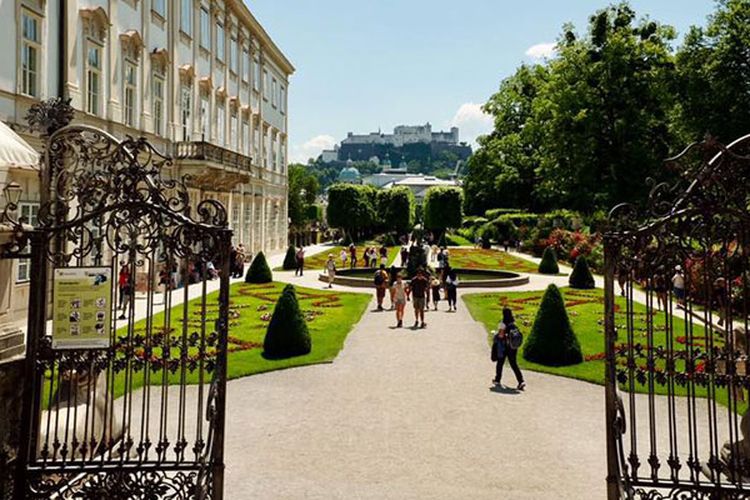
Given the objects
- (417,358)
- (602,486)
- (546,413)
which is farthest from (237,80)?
(602,486)

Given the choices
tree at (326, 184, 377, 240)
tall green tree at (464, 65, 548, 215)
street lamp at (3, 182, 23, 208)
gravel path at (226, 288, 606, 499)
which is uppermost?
tall green tree at (464, 65, 548, 215)

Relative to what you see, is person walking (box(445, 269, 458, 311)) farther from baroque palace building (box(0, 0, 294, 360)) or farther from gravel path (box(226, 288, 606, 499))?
baroque palace building (box(0, 0, 294, 360))

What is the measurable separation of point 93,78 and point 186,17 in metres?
8.97

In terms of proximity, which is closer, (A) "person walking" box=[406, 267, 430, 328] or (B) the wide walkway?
(B) the wide walkway

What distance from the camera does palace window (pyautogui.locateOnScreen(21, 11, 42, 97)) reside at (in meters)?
16.2

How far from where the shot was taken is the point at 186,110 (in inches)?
1111

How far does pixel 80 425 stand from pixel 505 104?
1976 inches

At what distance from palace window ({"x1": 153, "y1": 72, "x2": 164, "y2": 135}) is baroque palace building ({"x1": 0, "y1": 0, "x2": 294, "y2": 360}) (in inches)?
1.8

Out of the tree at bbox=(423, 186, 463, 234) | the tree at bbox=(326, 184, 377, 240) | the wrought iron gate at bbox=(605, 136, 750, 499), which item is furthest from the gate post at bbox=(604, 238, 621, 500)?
the tree at bbox=(423, 186, 463, 234)

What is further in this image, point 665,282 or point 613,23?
point 613,23

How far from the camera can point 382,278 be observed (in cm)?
1942

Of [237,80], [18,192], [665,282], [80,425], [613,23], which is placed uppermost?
[613,23]

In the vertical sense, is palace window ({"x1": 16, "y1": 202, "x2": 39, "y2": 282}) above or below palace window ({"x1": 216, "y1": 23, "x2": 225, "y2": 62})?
below

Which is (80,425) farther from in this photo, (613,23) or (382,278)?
(613,23)
